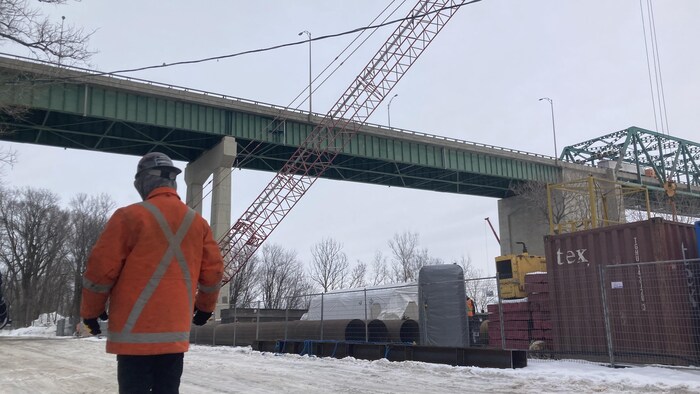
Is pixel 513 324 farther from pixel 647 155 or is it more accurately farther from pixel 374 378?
pixel 647 155

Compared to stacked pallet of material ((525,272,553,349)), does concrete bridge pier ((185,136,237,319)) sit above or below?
above

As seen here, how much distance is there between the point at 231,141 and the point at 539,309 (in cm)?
2802

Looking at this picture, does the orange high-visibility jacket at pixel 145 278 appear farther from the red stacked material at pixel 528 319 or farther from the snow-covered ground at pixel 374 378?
the red stacked material at pixel 528 319

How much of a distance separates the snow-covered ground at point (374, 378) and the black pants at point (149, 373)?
18.5 ft

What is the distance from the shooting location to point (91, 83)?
33125 millimetres

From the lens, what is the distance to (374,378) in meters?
10.7

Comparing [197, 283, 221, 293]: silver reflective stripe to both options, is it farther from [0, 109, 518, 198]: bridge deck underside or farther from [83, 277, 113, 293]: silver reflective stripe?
[0, 109, 518, 198]: bridge deck underside

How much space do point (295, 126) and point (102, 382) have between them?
110 feet

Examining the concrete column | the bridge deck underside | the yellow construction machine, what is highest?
the bridge deck underside

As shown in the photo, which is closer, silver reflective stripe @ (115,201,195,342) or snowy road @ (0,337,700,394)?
silver reflective stripe @ (115,201,195,342)

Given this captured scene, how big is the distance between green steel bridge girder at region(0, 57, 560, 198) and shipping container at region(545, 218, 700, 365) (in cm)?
2377

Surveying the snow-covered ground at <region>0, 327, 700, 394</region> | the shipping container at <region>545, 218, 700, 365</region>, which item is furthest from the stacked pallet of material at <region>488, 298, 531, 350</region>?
the snow-covered ground at <region>0, 327, 700, 394</region>

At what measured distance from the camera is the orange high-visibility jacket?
333cm

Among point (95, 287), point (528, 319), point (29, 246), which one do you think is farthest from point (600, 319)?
point (29, 246)
